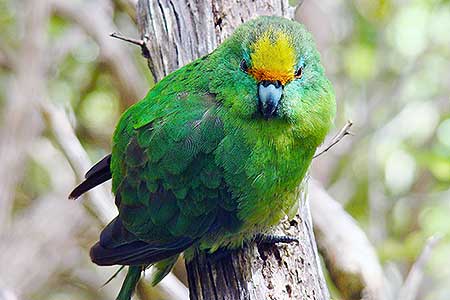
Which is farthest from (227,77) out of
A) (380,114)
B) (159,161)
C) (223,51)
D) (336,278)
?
(380,114)

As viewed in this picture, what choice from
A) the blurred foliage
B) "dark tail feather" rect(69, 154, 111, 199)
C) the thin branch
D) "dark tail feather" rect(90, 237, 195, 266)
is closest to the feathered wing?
"dark tail feather" rect(90, 237, 195, 266)

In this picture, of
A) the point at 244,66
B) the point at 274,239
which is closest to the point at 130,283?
the point at 274,239

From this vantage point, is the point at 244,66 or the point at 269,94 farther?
the point at 244,66

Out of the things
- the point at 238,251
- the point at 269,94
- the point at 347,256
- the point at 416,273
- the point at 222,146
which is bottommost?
the point at 416,273

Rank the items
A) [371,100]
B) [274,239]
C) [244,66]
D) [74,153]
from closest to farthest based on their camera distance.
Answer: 1. [244,66]
2. [274,239]
3. [74,153]
4. [371,100]

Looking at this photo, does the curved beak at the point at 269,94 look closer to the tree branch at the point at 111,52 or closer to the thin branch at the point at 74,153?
the thin branch at the point at 74,153

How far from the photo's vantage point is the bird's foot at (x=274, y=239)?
2.59 meters

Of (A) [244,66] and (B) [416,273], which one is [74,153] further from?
(B) [416,273]

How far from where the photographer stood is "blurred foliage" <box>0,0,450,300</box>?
15.6 feet

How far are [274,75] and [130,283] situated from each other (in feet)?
3.37

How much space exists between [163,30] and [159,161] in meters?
0.56

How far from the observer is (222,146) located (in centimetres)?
257

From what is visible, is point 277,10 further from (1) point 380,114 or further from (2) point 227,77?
(1) point 380,114

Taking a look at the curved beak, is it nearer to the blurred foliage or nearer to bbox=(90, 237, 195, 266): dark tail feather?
bbox=(90, 237, 195, 266): dark tail feather
